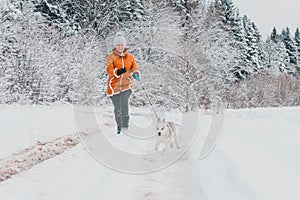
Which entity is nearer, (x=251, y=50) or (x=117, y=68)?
(x=117, y=68)

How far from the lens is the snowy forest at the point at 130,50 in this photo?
14.3 m

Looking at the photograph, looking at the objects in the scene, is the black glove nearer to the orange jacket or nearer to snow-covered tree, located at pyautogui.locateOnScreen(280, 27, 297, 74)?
the orange jacket

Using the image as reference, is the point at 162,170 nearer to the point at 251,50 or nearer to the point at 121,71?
the point at 121,71

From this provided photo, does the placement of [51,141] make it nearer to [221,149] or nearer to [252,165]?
[221,149]

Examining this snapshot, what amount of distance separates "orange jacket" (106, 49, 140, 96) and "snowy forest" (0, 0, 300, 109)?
7765 millimetres

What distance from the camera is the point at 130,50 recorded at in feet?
68.2

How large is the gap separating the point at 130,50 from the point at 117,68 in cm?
1418

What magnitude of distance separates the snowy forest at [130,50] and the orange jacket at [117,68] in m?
7.77

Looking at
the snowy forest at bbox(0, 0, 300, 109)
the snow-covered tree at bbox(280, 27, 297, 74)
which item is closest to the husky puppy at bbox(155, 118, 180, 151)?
the snowy forest at bbox(0, 0, 300, 109)

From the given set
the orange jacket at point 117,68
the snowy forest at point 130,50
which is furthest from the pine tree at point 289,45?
the orange jacket at point 117,68

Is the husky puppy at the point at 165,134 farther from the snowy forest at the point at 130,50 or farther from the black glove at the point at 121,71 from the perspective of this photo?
the snowy forest at the point at 130,50

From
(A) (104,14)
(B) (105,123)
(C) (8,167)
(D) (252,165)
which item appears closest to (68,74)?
(B) (105,123)

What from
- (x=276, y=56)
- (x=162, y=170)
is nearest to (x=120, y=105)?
(x=162, y=170)

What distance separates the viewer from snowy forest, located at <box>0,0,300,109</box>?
14266 mm
